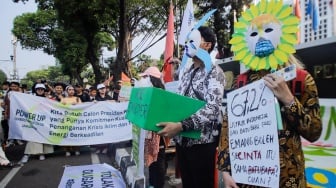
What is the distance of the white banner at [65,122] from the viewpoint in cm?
740

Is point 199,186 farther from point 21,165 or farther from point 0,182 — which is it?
point 21,165

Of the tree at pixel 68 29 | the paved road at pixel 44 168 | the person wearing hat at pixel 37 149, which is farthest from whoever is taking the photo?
the tree at pixel 68 29

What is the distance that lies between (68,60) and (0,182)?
56.8 ft

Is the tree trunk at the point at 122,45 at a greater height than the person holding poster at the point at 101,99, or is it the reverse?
the tree trunk at the point at 122,45

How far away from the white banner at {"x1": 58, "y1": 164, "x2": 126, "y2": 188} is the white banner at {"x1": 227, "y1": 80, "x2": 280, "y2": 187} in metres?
3.09

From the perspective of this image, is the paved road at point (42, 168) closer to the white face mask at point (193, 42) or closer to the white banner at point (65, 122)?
the white banner at point (65, 122)

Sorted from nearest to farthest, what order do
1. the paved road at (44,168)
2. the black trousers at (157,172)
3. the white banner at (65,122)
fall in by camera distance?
the black trousers at (157,172) < the paved road at (44,168) < the white banner at (65,122)

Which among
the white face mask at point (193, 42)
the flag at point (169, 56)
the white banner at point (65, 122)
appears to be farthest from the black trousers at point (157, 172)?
the white banner at point (65, 122)

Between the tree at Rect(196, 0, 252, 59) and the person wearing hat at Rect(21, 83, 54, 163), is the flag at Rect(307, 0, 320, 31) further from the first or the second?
the tree at Rect(196, 0, 252, 59)

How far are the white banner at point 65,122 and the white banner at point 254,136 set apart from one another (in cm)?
638

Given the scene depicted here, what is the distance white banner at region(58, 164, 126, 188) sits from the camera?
4.63 metres

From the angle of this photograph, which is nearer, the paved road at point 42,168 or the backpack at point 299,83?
the backpack at point 299,83

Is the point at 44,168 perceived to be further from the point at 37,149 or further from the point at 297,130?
the point at 297,130

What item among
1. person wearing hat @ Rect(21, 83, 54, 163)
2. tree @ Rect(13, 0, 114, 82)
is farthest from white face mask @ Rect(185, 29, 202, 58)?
tree @ Rect(13, 0, 114, 82)
